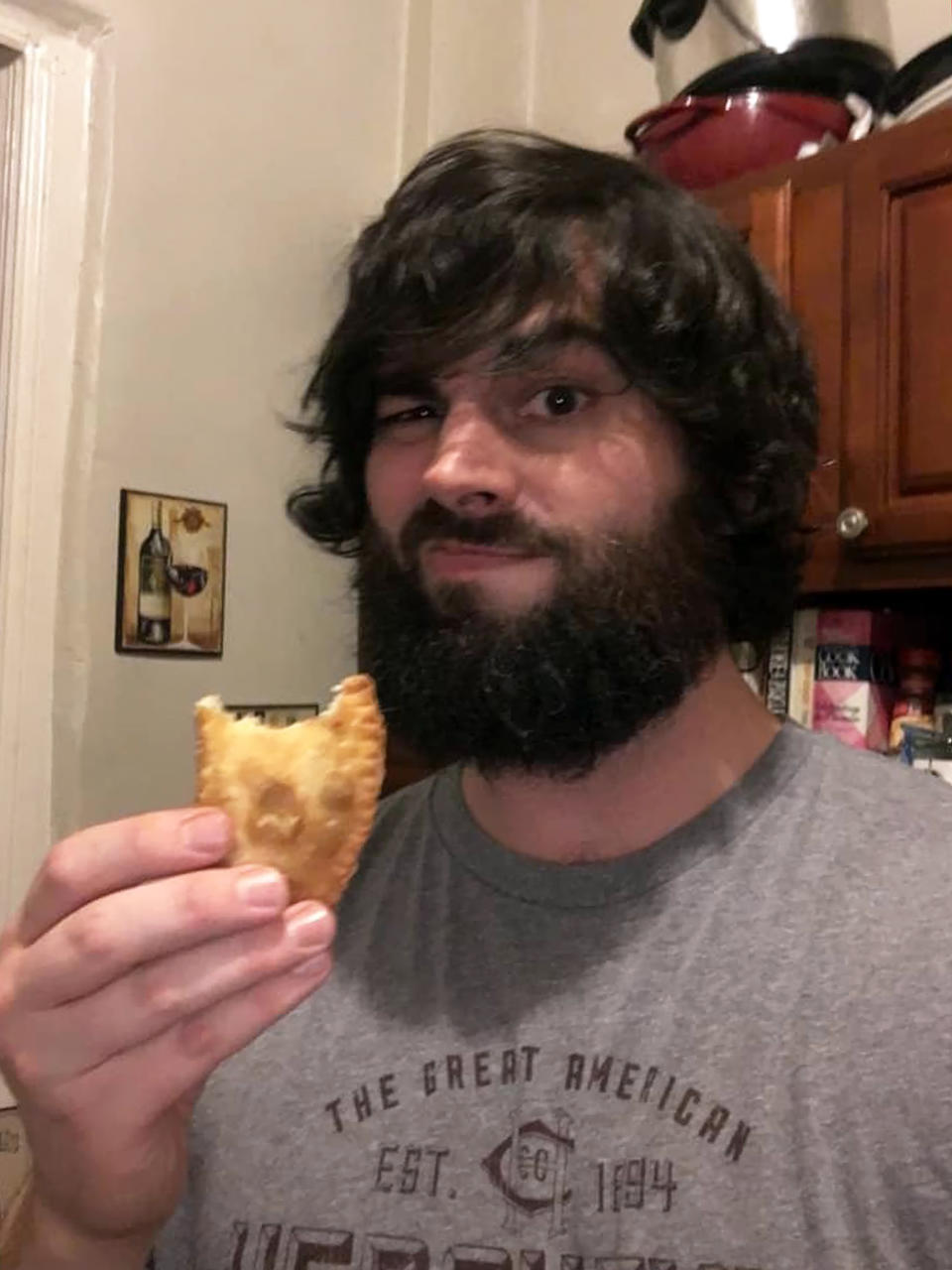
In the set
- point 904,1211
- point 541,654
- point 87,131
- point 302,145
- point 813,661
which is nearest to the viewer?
point 904,1211

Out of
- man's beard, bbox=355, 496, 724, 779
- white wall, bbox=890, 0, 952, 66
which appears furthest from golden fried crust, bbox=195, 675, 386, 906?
white wall, bbox=890, 0, 952, 66

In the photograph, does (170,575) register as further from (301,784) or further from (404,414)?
(301,784)

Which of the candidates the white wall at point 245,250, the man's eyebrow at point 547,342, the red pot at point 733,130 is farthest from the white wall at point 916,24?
the man's eyebrow at point 547,342

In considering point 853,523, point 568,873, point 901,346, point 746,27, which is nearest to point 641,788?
point 568,873

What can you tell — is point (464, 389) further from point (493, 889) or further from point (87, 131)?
point (87, 131)

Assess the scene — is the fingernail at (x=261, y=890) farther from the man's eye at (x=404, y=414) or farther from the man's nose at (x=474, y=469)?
the man's eye at (x=404, y=414)

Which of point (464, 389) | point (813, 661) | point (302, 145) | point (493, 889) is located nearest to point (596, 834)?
point (493, 889)

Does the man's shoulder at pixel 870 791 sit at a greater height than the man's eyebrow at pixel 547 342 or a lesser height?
Result: lesser
